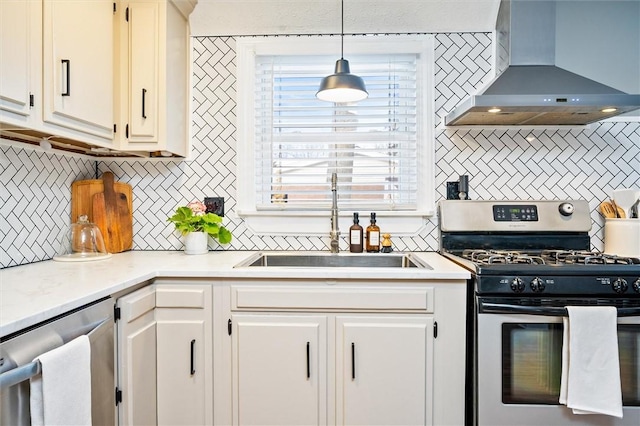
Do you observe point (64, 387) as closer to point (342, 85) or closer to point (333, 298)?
point (333, 298)

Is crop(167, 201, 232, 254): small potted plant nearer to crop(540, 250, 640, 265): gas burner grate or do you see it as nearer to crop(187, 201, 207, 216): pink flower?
crop(187, 201, 207, 216): pink flower

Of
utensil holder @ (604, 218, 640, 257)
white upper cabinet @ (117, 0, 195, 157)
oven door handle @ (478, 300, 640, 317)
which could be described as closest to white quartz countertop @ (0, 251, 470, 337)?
oven door handle @ (478, 300, 640, 317)

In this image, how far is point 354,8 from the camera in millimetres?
2119

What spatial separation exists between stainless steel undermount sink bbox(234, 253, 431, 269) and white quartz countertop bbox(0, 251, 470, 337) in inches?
3.5

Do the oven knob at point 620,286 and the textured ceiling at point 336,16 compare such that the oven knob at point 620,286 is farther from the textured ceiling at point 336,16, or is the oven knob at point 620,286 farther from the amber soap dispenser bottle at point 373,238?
the textured ceiling at point 336,16

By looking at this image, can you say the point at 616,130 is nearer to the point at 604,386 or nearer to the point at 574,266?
the point at 574,266

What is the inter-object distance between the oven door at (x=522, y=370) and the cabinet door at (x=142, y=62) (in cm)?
183

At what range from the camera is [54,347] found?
106 cm

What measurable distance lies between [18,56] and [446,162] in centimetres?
202

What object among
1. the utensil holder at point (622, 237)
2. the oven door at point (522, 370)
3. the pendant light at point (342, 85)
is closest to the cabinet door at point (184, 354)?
the pendant light at point (342, 85)

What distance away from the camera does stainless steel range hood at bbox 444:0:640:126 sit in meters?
1.71

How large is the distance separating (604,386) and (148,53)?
250 cm

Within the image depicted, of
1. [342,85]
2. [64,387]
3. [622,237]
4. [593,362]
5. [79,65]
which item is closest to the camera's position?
[64,387]

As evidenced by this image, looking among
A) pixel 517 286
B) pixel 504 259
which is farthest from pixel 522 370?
pixel 504 259
